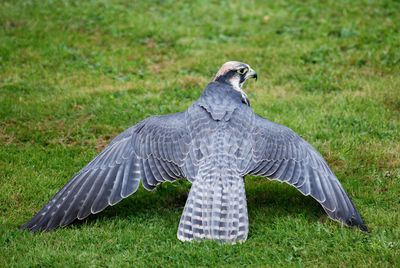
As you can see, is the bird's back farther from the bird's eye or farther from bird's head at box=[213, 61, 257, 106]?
the bird's eye

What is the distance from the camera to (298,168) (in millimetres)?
8250

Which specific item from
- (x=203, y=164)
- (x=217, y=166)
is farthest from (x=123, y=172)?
(x=217, y=166)

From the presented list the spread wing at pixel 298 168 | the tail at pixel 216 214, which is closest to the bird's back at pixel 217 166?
the tail at pixel 216 214

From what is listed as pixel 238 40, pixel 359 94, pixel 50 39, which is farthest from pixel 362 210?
pixel 50 39

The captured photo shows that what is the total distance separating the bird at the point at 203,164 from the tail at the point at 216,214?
13 mm

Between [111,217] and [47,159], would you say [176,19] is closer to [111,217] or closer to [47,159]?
[47,159]

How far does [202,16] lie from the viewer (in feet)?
53.3

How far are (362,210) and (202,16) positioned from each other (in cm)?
860

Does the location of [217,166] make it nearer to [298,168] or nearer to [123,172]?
[298,168]

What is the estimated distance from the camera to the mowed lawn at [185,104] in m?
7.66

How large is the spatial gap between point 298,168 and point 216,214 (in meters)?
1.25

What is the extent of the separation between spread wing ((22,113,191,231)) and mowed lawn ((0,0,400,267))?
212mm

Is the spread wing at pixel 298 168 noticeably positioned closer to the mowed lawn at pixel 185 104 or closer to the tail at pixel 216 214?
the mowed lawn at pixel 185 104

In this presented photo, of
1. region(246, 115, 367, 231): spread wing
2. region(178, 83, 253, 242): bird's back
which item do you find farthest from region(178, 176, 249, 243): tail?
region(246, 115, 367, 231): spread wing
